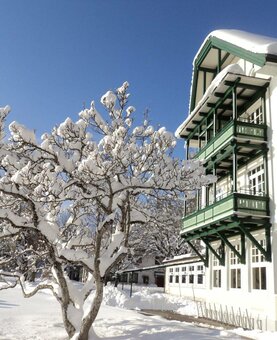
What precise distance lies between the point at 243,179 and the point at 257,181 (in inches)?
60.1

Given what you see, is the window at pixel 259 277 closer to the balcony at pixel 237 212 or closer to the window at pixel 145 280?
the balcony at pixel 237 212

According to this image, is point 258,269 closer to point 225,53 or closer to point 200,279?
point 200,279

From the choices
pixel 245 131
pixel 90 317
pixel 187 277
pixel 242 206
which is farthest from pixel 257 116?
pixel 187 277

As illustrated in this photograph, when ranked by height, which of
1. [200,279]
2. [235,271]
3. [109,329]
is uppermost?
[235,271]

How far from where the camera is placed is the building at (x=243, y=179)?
1712 centimetres

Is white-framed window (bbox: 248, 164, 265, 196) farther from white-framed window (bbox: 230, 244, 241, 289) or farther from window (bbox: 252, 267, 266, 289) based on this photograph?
window (bbox: 252, 267, 266, 289)

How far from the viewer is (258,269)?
18.0 meters

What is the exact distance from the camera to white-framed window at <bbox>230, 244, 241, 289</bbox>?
2006cm

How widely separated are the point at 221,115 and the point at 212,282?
9.84 m

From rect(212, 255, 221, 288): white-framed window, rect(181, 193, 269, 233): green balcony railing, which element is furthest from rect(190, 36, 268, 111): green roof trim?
rect(212, 255, 221, 288): white-framed window

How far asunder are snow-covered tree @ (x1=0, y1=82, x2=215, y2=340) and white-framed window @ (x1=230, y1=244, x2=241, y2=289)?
917 cm

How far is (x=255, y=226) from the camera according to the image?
18109 millimetres

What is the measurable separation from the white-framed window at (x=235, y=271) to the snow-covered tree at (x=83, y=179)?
30.1 feet

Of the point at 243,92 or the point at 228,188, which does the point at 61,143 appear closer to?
the point at 243,92
